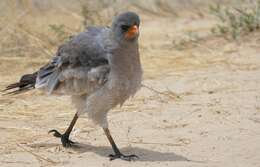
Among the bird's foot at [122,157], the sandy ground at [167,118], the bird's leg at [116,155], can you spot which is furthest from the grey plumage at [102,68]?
the sandy ground at [167,118]

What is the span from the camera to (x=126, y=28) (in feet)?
17.8

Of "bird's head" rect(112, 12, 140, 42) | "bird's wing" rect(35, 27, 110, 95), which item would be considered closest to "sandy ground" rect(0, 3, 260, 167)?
"bird's wing" rect(35, 27, 110, 95)

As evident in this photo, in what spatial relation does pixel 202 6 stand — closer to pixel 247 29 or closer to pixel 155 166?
pixel 247 29

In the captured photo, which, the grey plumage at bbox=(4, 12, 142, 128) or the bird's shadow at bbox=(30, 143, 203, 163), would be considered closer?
the grey plumage at bbox=(4, 12, 142, 128)

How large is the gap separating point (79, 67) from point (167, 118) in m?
1.32

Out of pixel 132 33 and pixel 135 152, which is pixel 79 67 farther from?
pixel 135 152

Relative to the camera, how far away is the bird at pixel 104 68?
212 inches

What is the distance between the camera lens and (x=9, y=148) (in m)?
5.76

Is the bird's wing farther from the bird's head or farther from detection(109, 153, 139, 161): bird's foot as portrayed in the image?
detection(109, 153, 139, 161): bird's foot

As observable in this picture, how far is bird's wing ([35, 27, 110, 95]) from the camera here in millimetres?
5414

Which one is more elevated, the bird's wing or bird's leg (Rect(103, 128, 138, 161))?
the bird's wing

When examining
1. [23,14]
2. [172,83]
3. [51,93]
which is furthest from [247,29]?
[51,93]

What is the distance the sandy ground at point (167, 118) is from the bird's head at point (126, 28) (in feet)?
3.07

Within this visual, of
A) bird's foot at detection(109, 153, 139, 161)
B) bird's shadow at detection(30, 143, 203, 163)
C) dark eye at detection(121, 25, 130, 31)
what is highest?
dark eye at detection(121, 25, 130, 31)
